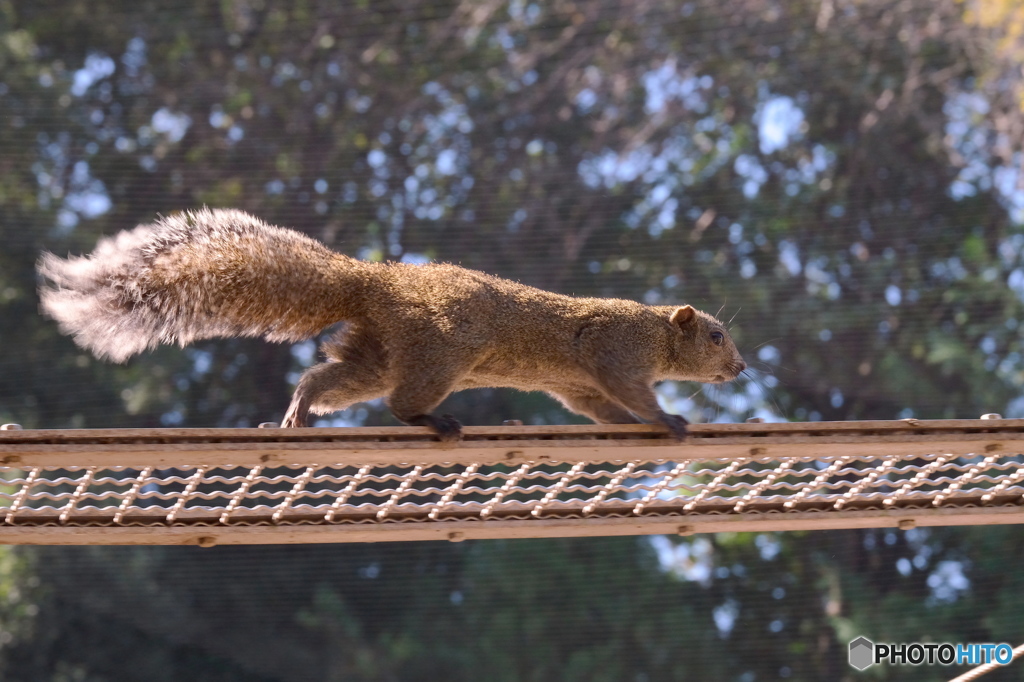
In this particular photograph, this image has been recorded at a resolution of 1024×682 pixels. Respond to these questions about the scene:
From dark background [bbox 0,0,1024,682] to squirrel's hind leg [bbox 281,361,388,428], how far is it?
5895mm

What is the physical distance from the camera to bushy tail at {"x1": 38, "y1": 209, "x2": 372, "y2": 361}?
316cm

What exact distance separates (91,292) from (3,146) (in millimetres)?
7337

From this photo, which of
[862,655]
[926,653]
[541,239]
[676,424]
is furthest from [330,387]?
[541,239]

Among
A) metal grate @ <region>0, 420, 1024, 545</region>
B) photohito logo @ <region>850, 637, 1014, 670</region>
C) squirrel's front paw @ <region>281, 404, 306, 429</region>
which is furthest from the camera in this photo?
photohito logo @ <region>850, 637, 1014, 670</region>

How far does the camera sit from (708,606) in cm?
986

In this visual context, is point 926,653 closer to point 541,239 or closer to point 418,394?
point 418,394

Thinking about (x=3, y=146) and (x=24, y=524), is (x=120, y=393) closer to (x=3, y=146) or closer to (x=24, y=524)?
(x=3, y=146)

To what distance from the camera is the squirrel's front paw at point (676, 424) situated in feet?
9.35

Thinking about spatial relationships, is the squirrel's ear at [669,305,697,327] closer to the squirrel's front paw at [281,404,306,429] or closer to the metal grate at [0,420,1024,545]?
the metal grate at [0,420,1024,545]

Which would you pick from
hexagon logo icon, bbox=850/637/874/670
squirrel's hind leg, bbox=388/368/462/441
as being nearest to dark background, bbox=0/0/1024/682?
hexagon logo icon, bbox=850/637/874/670

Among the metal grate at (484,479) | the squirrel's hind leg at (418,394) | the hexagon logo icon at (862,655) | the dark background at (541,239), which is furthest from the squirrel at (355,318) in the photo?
the dark background at (541,239)

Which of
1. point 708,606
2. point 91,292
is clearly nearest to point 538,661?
point 708,606

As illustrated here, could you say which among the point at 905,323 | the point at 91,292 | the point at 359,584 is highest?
the point at 91,292

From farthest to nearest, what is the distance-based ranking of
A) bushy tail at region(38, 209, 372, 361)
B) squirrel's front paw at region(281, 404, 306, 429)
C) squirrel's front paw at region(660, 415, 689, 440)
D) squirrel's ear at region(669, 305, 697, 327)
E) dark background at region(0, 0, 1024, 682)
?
dark background at region(0, 0, 1024, 682) < squirrel's ear at region(669, 305, 697, 327) < squirrel's front paw at region(281, 404, 306, 429) < bushy tail at region(38, 209, 372, 361) < squirrel's front paw at region(660, 415, 689, 440)
